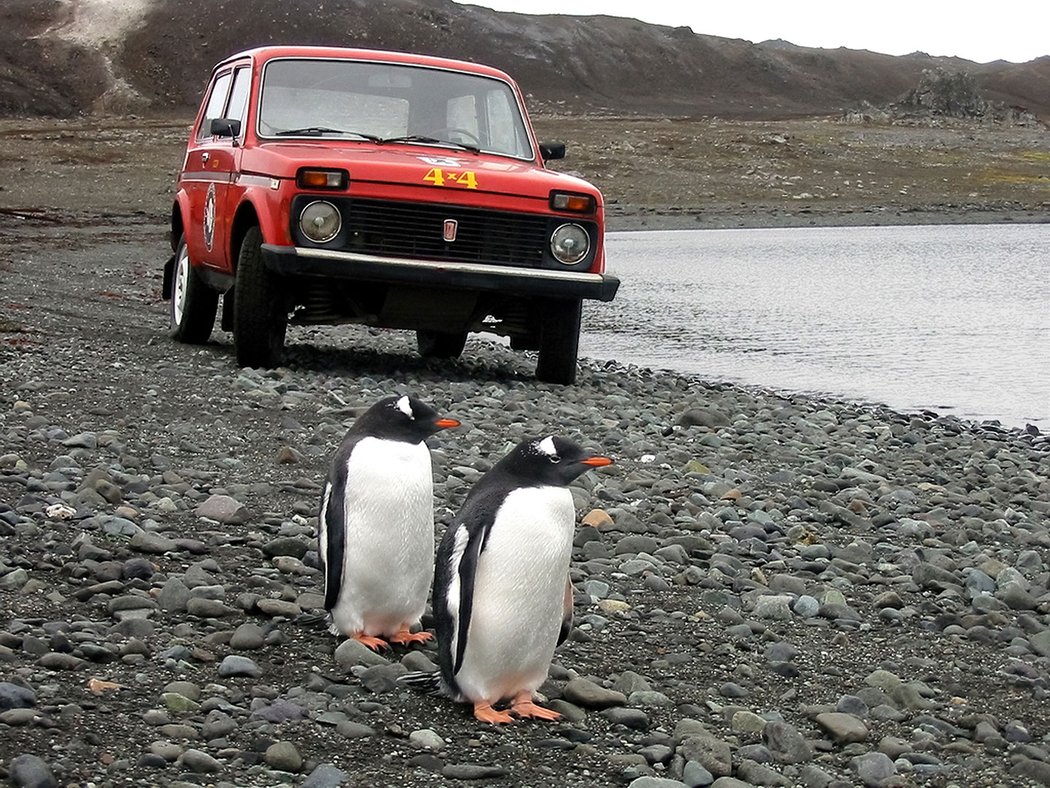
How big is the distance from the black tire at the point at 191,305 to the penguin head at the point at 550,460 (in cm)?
665

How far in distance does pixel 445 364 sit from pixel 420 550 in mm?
6015

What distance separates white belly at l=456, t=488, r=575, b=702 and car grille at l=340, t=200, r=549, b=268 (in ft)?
15.2

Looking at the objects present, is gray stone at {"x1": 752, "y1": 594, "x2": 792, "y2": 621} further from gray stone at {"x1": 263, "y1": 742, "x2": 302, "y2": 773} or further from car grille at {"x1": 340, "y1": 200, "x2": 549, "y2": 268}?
car grille at {"x1": 340, "y1": 200, "x2": 549, "y2": 268}

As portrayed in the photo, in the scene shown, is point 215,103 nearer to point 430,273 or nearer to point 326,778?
point 430,273

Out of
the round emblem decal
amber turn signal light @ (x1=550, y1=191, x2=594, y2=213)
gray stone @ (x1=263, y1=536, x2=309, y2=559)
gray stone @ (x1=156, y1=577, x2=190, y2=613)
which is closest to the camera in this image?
gray stone @ (x1=156, y1=577, x2=190, y2=613)

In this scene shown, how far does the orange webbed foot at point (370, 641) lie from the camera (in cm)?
407

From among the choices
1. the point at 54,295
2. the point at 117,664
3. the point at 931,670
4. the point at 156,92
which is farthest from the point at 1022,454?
the point at 156,92

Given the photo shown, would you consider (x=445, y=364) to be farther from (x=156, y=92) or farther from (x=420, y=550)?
(x=156, y=92)

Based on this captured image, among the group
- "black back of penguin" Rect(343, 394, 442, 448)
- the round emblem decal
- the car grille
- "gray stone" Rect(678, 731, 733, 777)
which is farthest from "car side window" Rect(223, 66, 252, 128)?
"gray stone" Rect(678, 731, 733, 777)

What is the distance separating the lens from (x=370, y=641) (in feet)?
13.4

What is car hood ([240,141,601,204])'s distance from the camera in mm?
8078

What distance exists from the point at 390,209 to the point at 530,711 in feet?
15.9

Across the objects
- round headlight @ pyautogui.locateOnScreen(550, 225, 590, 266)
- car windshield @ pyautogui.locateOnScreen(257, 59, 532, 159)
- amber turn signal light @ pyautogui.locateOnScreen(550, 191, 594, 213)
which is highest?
car windshield @ pyautogui.locateOnScreen(257, 59, 532, 159)

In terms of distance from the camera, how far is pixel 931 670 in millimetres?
4320
